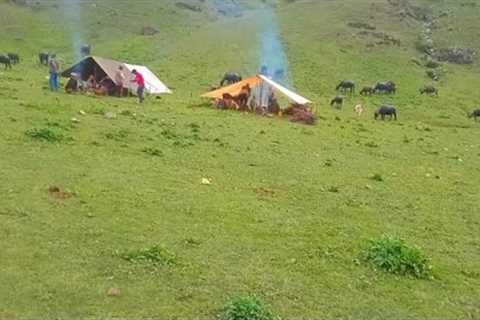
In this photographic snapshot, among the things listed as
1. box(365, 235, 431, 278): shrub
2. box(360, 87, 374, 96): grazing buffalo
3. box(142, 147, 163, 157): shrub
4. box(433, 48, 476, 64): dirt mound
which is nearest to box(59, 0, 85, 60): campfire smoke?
box(360, 87, 374, 96): grazing buffalo

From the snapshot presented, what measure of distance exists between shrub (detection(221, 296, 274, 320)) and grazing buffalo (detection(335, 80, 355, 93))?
1589 inches

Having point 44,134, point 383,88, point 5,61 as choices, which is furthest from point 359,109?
point 44,134

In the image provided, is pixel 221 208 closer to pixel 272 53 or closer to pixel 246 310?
pixel 246 310

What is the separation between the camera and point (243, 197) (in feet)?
58.2

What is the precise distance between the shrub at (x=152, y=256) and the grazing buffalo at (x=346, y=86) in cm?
3846

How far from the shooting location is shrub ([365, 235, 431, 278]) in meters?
13.2

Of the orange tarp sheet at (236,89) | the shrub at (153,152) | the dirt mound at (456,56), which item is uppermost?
the dirt mound at (456,56)

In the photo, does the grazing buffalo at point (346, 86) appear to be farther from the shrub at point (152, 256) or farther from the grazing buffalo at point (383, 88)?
the shrub at point (152, 256)

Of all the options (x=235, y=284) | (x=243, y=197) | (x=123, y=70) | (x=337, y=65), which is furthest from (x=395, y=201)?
(x=337, y=65)

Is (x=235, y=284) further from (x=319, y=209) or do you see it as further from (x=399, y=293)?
(x=319, y=209)

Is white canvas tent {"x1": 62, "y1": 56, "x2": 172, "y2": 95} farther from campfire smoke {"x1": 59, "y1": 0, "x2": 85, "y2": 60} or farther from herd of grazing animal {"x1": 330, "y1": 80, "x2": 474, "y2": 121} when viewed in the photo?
campfire smoke {"x1": 59, "y1": 0, "x2": 85, "y2": 60}

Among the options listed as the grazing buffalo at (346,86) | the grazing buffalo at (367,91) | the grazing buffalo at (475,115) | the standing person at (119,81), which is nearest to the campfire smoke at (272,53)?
the grazing buffalo at (346,86)

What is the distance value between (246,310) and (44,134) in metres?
12.8

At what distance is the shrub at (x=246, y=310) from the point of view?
10.2 m
